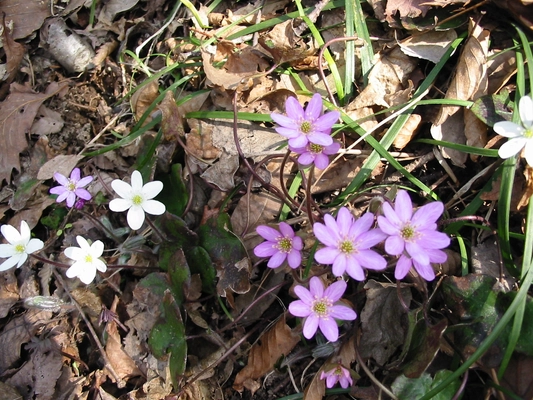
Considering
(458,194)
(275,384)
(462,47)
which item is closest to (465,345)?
(458,194)

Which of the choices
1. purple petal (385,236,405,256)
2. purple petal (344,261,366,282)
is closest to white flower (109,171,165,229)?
purple petal (344,261,366,282)

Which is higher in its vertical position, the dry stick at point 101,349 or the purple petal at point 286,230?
the purple petal at point 286,230

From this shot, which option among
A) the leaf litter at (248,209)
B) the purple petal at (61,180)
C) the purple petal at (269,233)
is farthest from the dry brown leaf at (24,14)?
the purple petal at (269,233)

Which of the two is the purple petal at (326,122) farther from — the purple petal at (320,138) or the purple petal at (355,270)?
the purple petal at (355,270)

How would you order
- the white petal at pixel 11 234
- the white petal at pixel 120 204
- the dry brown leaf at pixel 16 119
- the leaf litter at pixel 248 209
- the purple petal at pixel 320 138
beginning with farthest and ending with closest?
the dry brown leaf at pixel 16 119 → the white petal at pixel 11 234 → the white petal at pixel 120 204 → the leaf litter at pixel 248 209 → the purple petal at pixel 320 138

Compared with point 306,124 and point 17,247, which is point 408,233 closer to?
point 306,124

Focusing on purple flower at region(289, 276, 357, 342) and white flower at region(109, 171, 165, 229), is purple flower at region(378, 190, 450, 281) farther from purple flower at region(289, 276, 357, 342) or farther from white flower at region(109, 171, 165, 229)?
white flower at region(109, 171, 165, 229)

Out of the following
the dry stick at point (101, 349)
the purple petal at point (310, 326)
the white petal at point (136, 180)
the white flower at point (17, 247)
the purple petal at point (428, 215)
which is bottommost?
the dry stick at point (101, 349)
